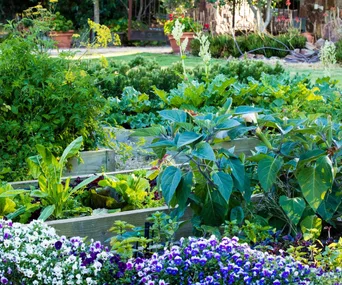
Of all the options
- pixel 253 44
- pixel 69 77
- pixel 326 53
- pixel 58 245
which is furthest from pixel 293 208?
pixel 253 44

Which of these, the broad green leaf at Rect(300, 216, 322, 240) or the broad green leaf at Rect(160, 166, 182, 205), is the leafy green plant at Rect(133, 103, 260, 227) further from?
the broad green leaf at Rect(300, 216, 322, 240)

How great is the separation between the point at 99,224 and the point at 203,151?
736 millimetres

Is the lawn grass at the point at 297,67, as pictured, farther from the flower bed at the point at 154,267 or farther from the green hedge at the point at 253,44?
the flower bed at the point at 154,267

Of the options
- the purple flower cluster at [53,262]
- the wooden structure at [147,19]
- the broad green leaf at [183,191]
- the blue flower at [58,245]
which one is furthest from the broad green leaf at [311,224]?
the wooden structure at [147,19]

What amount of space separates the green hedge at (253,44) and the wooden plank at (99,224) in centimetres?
1158

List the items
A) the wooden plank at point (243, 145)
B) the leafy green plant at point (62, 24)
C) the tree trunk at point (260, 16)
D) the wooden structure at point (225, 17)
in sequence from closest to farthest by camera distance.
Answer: the wooden plank at point (243, 145), the wooden structure at point (225, 17), the tree trunk at point (260, 16), the leafy green plant at point (62, 24)

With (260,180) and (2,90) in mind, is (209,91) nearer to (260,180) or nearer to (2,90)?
(2,90)

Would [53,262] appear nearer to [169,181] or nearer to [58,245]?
[58,245]

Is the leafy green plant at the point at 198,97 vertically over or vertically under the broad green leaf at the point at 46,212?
over

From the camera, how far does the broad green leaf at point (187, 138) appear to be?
3142mm

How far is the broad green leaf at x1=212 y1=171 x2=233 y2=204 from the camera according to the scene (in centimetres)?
318

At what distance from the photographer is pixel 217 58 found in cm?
1505

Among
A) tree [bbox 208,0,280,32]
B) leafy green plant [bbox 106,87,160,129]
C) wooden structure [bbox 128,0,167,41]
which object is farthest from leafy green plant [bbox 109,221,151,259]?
wooden structure [bbox 128,0,167,41]

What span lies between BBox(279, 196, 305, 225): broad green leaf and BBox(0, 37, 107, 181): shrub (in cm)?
186
